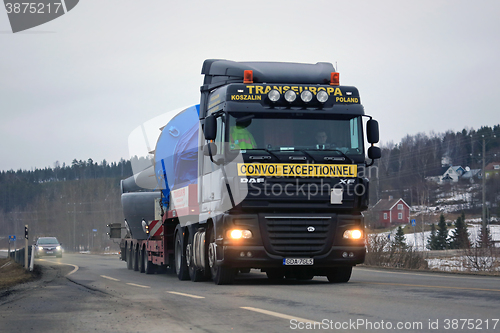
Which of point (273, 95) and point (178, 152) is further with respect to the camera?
point (178, 152)

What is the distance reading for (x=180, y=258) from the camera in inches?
695

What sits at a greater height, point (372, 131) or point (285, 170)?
point (372, 131)

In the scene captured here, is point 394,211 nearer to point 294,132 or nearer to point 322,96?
point 322,96

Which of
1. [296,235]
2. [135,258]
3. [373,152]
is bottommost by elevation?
[135,258]

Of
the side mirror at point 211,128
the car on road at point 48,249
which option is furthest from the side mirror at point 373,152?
the car on road at point 48,249

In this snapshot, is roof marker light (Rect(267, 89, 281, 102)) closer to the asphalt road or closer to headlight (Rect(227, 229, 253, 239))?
headlight (Rect(227, 229, 253, 239))

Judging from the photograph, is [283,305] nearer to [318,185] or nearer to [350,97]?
[318,185]

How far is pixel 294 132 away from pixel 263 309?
524 centimetres

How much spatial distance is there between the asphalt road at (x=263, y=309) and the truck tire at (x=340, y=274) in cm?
176

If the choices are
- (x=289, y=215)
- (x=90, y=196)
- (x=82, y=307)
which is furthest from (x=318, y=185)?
(x=90, y=196)

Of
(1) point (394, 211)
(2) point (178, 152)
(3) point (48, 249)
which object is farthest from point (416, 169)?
(2) point (178, 152)

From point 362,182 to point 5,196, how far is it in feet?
532

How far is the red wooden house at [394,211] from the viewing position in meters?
113

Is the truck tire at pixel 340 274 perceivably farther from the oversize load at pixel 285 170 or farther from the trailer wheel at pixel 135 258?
the trailer wheel at pixel 135 258
